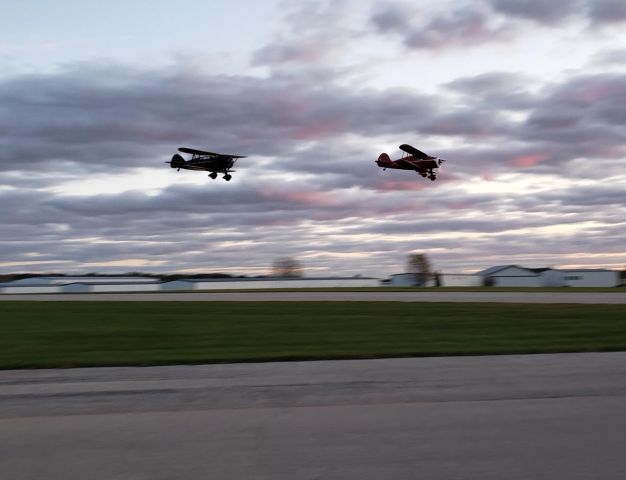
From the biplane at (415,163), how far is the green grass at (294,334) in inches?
618

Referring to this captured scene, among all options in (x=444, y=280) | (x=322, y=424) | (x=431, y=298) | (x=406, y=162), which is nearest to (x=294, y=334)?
(x=322, y=424)

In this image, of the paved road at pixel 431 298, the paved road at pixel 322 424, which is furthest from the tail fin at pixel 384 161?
the paved road at pixel 322 424

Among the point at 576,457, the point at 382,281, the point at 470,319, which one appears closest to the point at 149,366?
the point at 576,457

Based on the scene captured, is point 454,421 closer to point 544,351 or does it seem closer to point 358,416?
point 358,416

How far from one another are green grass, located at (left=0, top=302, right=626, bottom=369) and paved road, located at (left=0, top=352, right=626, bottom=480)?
10.2 ft

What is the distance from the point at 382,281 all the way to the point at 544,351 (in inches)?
4273

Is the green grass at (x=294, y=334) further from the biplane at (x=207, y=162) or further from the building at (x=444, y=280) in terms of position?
the building at (x=444, y=280)

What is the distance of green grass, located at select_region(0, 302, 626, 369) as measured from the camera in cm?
1702

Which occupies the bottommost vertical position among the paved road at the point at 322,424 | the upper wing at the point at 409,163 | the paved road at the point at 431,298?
the paved road at the point at 322,424

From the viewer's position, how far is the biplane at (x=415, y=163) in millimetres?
45344

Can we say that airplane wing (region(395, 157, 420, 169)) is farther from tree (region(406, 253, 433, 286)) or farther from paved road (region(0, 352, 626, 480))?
tree (region(406, 253, 433, 286))

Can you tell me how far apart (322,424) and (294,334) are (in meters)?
12.8

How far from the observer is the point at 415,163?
45938 mm

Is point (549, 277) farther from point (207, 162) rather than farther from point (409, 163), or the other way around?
point (207, 162)
